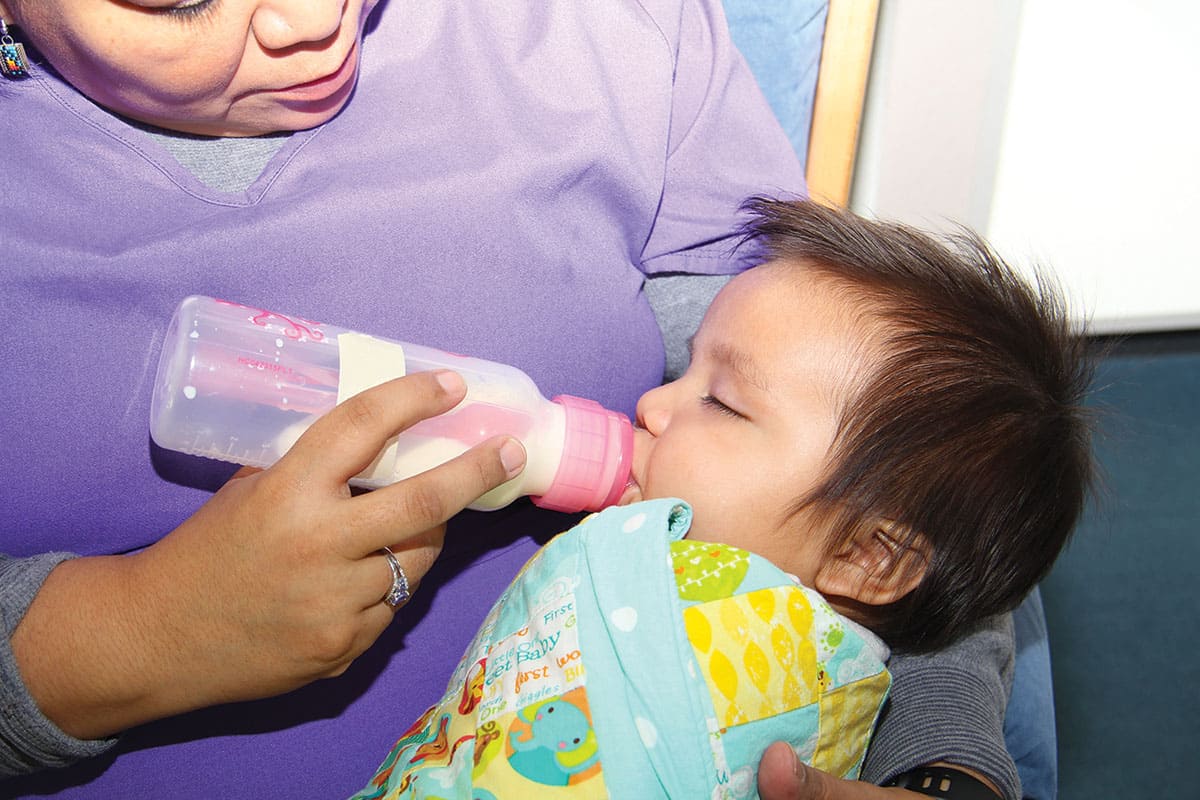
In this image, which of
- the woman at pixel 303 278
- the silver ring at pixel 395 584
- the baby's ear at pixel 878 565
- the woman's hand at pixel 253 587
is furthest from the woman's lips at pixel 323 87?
the baby's ear at pixel 878 565

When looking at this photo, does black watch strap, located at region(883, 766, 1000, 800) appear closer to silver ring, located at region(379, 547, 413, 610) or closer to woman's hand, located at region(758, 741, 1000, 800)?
woman's hand, located at region(758, 741, 1000, 800)

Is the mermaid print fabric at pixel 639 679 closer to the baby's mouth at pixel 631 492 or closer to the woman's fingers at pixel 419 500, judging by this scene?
the baby's mouth at pixel 631 492

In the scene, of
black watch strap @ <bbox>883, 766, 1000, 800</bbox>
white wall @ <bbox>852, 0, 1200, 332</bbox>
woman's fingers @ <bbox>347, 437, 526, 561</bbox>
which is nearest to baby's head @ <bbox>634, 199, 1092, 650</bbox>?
black watch strap @ <bbox>883, 766, 1000, 800</bbox>

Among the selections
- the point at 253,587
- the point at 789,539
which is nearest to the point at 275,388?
the point at 253,587

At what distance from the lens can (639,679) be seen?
3.29 ft

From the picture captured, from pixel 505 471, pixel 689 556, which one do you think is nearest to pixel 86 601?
pixel 505 471

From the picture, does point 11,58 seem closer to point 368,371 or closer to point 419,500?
point 368,371

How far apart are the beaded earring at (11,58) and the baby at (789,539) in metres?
0.78

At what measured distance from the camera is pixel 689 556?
109 centimetres

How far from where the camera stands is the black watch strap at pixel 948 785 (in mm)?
1132

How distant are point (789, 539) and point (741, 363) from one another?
225 mm

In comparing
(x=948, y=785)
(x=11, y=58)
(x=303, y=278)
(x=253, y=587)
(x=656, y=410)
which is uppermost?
(x=11, y=58)

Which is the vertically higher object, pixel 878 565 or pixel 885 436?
pixel 885 436

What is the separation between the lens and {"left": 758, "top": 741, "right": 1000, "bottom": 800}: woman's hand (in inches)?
39.1
